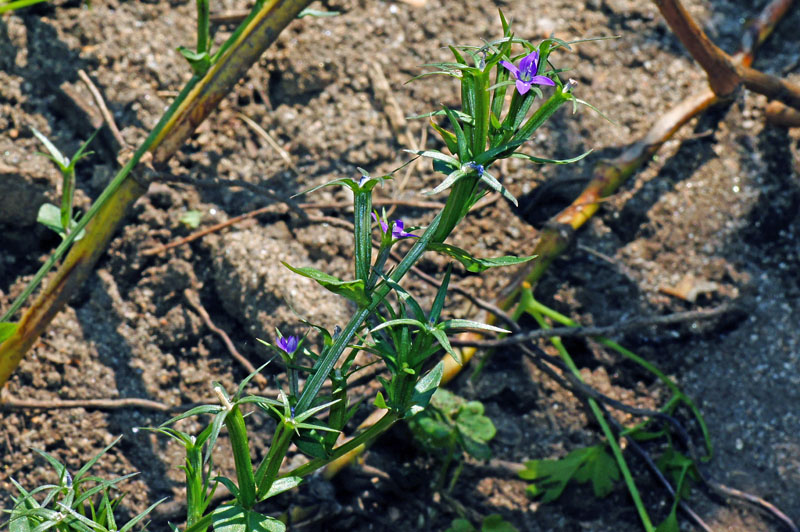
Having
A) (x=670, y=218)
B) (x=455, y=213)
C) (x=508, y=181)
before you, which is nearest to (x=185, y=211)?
(x=508, y=181)

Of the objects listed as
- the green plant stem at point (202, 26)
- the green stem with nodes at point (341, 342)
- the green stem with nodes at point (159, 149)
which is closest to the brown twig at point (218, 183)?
the green stem with nodes at point (159, 149)

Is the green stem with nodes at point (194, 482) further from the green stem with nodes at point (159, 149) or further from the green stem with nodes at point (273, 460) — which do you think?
the green stem with nodes at point (159, 149)

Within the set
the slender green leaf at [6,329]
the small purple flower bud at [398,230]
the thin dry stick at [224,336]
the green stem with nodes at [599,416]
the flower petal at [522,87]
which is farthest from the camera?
the thin dry stick at [224,336]

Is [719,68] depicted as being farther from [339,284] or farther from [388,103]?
[339,284]

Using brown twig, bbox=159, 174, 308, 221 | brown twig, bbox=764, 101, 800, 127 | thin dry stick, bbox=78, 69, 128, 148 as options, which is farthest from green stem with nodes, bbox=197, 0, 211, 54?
brown twig, bbox=764, 101, 800, 127

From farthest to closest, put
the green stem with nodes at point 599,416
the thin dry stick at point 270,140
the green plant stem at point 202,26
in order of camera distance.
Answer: the thin dry stick at point 270,140, the green stem with nodes at point 599,416, the green plant stem at point 202,26

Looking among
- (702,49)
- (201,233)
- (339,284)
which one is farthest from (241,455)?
(702,49)
